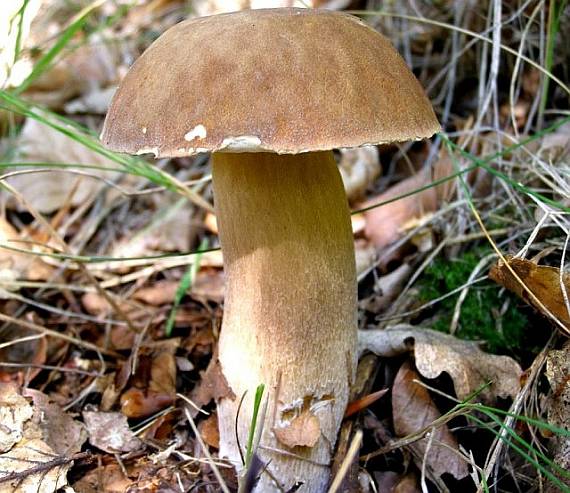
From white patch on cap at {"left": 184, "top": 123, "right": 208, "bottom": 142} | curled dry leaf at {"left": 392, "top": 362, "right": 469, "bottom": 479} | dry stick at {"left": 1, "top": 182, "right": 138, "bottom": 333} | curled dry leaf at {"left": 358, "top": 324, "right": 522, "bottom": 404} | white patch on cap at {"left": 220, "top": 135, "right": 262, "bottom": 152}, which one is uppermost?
white patch on cap at {"left": 184, "top": 123, "right": 208, "bottom": 142}

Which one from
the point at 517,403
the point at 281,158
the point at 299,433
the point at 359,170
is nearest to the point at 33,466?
the point at 299,433

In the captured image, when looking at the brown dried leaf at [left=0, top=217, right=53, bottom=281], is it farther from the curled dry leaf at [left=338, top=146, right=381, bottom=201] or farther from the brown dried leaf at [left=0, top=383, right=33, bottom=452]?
the curled dry leaf at [left=338, top=146, right=381, bottom=201]

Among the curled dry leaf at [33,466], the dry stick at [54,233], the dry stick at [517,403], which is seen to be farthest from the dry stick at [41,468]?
the dry stick at [517,403]

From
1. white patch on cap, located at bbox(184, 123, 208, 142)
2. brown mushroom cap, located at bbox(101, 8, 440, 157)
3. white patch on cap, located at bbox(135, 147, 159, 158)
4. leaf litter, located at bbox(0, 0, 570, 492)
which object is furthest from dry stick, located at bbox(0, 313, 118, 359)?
white patch on cap, located at bbox(184, 123, 208, 142)

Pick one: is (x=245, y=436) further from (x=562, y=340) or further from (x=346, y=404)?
(x=562, y=340)

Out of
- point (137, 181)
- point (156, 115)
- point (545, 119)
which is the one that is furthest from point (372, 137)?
point (137, 181)

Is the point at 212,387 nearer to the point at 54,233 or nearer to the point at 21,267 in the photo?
the point at 54,233

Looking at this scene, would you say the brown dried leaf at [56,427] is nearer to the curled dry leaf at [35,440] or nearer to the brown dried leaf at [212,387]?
the curled dry leaf at [35,440]
